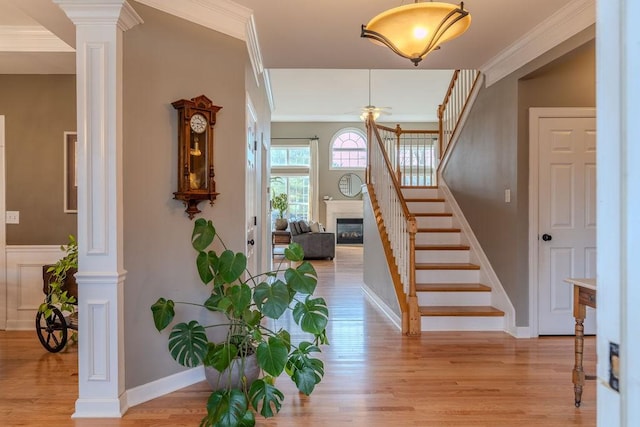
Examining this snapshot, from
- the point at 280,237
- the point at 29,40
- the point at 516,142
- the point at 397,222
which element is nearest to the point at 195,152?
the point at 29,40

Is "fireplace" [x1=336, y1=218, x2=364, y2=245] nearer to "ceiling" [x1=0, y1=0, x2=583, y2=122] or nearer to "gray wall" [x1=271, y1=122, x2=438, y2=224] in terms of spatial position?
"gray wall" [x1=271, y1=122, x2=438, y2=224]

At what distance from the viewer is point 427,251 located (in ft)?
15.7

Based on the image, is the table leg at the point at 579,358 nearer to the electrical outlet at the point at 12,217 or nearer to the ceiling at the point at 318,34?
the ceiling at the point at 318,34

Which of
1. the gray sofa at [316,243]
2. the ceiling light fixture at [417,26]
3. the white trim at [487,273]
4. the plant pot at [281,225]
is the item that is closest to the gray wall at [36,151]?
the ceiling light fixture at [417,26]

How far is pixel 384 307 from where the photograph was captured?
4609mm

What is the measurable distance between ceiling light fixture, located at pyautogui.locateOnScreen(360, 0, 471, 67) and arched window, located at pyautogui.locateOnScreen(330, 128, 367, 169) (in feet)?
30.9

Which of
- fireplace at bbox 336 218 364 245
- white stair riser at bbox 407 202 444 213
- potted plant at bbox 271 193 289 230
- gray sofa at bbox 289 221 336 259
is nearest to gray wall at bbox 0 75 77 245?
white stair riser at bbox 407 202 444 213

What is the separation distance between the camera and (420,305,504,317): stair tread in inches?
156

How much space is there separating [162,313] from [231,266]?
0.47m

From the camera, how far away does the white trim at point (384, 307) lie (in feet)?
13.3

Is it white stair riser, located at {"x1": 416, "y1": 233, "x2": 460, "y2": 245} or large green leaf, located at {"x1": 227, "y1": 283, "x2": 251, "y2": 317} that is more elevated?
white stair riser, located at {"x1": 416, "y1": 233, "x2": 460, "y2": 245}

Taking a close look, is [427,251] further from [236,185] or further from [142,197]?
[142,197]

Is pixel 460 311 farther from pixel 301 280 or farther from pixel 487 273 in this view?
pixel 301 280

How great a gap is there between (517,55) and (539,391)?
2.79 meters
